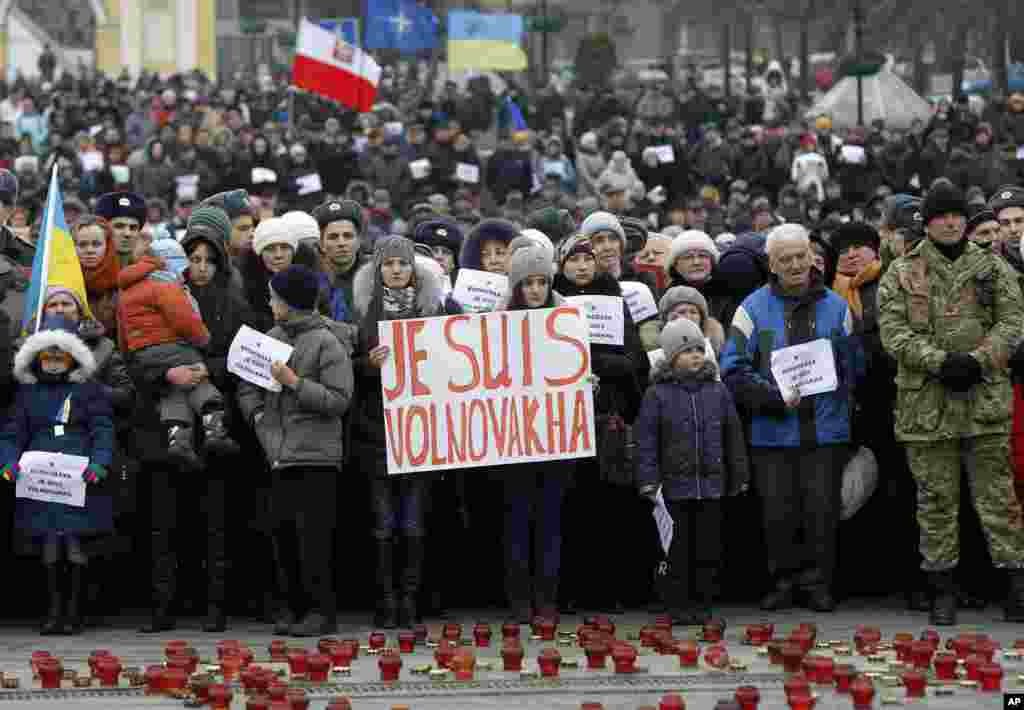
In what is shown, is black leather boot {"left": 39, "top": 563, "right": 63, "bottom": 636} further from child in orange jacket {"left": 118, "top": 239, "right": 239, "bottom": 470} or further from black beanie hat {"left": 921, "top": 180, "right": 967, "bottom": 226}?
black beanie hat {"left": 921, "top": 180, "right": 967, "bottom": 226}

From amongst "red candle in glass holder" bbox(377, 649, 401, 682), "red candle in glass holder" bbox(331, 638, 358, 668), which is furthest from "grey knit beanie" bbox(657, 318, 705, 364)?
"red candle in glass holder" bbox(377, 649, 401, 682)

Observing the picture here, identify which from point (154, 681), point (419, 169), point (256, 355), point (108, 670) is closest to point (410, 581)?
point (256, 355)

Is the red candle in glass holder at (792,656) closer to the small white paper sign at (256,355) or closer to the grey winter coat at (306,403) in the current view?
the grey winter coat at (306,403)

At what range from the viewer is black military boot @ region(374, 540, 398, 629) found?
1203cm

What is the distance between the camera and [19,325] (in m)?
12.4

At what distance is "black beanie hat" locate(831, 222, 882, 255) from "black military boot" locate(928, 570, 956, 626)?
81.0 inches

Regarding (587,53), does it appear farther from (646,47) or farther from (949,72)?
(646,47)

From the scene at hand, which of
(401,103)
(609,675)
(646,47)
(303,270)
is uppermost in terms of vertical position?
(646,47)

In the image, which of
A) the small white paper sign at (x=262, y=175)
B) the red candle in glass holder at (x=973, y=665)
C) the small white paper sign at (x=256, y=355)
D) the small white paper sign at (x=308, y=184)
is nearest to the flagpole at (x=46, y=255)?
the small white paper sign at (x=256, y=355)

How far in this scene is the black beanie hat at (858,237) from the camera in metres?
13.4

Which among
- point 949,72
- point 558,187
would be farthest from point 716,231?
point 949,72

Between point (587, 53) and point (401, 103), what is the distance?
12.9 m

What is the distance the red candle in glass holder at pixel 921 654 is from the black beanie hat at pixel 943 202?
277 centimetres

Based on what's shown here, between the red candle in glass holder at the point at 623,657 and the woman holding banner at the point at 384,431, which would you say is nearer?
the red candle in glass holder at the point at 623,657
